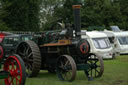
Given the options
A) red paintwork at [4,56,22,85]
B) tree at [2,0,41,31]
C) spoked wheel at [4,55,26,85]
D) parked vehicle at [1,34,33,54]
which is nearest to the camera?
spoked wheel at [4,55,26,85]

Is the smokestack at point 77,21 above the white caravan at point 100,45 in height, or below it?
above

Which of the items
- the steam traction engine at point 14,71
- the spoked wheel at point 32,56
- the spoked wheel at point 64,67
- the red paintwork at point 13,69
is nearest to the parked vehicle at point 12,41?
the spoked wheel at point 32,56

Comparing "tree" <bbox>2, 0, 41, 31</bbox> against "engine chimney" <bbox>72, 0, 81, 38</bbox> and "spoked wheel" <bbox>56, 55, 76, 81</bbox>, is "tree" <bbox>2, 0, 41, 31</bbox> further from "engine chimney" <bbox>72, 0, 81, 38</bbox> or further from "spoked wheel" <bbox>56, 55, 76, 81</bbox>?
"spoked wheel" <bbox>56, 55, 76, 81</bbox>

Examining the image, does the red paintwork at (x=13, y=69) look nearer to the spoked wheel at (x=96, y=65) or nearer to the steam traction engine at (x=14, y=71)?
the steam traction engine at (x=14, y=71)

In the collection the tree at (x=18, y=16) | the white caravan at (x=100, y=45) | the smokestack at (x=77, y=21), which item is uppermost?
the tree at (x=18, y=16)

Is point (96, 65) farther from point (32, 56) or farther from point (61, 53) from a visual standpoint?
point (32, 56)

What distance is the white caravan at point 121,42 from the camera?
2106 cm

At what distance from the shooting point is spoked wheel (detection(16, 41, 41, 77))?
9375mm

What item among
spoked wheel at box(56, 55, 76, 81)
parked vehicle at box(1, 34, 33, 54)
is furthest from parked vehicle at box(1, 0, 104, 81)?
parked vehicle at box(1, 34, 33, 54)

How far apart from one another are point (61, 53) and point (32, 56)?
3.13 ft

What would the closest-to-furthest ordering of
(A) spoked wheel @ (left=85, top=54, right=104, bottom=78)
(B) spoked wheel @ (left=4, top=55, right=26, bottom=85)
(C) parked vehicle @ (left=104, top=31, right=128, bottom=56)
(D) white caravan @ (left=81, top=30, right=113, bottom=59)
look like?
(B) spoked wheel @ (left=4, top=55, right=26, bottom=85)
(A) spoked wheel @ (left=85, top=54, right=104, bottom=78)
(D) white caravan @ (left=81, top=30, right=113, bottom=59)
(C) parked vehicle @ (left=104, top=31, right=128, bottom=56)

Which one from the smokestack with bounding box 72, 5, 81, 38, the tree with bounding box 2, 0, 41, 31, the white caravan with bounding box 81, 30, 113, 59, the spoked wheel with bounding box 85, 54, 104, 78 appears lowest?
the spoked wheel with bounding box 85, 54, 104, 78

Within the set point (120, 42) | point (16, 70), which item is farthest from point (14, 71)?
point (120, 42)

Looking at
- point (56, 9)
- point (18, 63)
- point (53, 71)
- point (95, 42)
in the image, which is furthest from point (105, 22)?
point (18, 63)
